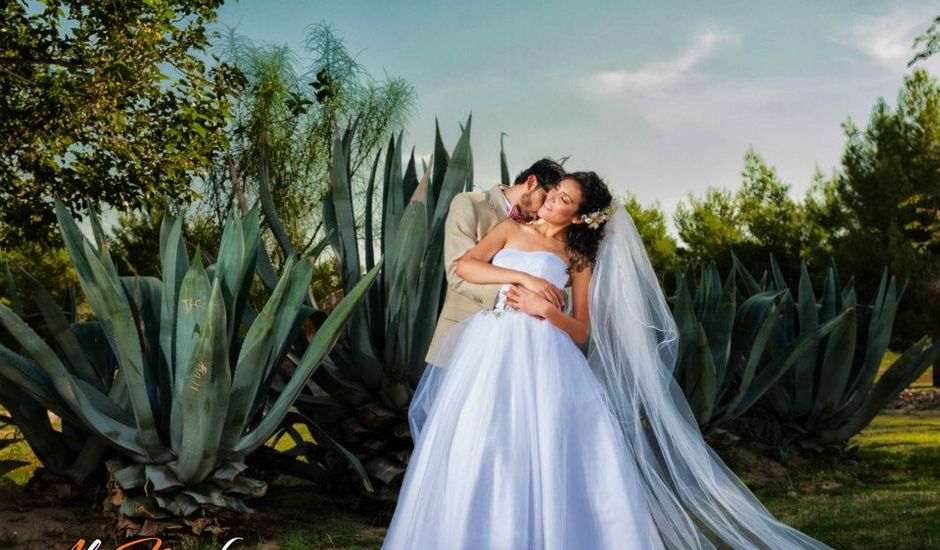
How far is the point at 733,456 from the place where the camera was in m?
8.08

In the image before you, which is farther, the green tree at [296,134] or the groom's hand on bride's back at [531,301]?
the green tree at [296,134]

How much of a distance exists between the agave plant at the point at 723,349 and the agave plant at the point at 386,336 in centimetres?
195

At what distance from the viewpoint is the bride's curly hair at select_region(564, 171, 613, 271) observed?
402cm

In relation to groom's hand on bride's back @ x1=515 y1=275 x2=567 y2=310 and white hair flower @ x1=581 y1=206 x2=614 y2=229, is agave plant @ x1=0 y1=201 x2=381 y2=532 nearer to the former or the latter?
groom's hand on bride's back @ x1=515 y1=275 x2=567 y2=310

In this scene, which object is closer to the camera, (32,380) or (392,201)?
(32,380)

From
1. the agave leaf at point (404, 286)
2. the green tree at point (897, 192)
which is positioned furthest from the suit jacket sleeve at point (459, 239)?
the green tree at point (897, 192)

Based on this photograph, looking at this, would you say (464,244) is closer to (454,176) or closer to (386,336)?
(386,336)

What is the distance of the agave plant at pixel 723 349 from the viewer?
6.94m

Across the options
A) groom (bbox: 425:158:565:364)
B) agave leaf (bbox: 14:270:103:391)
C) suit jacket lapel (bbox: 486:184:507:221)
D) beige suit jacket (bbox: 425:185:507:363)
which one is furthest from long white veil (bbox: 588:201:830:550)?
agave leaf (bbox: 14:270:103:391)

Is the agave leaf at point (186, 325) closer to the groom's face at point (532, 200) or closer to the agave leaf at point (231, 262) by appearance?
the agave leaf at point (231, 262)

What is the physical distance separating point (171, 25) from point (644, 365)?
8275 millimetres

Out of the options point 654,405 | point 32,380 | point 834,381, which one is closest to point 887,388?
point 834,381

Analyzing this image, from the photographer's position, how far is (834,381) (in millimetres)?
8656

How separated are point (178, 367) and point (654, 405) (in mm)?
2147
